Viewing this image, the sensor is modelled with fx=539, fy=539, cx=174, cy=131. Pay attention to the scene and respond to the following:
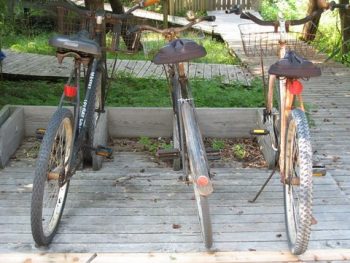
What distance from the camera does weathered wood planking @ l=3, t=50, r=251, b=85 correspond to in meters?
A: 8.05

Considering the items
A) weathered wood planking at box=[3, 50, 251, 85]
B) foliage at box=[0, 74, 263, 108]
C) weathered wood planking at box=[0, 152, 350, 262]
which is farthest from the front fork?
weathered wood planking at box=[3, 50, 251, 85]

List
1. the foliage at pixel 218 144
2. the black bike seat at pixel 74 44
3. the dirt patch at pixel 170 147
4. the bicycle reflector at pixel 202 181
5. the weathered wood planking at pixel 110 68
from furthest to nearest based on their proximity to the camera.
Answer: the weathered wood planking at pixel 110 68
the foliage at pixel 218 144
the dirt patch at pixel 170 147
the black bike seat at pixel 74 44
the bicycle reflector at pixel 202 181

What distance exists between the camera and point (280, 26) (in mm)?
3777

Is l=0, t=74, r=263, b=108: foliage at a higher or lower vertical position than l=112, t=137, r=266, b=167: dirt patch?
higher

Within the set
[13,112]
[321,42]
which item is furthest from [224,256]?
[321,42]

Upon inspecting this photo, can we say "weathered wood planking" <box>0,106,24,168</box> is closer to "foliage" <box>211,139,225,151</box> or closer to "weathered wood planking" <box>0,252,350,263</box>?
"weathered wood planking" <box>0,252,350,263</box>

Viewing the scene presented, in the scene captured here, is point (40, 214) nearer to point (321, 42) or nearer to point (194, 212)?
point (194, 212)

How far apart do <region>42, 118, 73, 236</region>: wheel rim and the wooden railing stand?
13992mm

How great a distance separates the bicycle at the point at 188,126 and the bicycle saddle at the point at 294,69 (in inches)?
20.7

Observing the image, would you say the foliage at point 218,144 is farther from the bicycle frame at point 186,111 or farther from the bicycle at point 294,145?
the bicycle at point 294,145

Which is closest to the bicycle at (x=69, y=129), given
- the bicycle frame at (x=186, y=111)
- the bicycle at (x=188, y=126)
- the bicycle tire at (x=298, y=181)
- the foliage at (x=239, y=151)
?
the bicycle at (x=188, y=126)

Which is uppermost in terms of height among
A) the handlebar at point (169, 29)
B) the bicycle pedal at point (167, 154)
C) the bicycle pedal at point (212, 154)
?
the handlebar at point (169, 29)

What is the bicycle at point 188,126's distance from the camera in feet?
9.99

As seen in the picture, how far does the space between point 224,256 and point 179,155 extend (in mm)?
947
